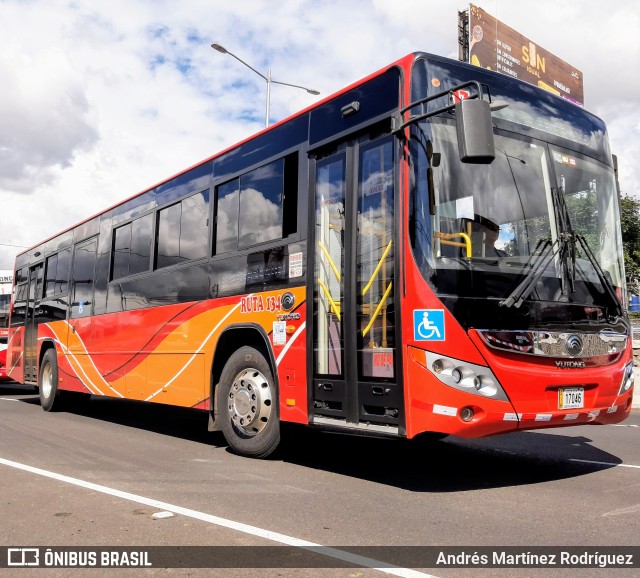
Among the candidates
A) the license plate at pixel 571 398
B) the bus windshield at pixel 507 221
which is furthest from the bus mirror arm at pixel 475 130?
the license plate at pixel 571 398

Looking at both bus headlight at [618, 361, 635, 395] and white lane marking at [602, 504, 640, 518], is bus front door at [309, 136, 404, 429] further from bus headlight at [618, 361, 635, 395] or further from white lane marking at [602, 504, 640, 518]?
bus headlight at [618, 361, 635, 395]

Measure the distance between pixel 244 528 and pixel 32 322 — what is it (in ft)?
36.9

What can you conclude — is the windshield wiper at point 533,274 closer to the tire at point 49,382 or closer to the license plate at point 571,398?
the license plate at point 571,398

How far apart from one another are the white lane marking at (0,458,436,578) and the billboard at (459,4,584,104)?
37862 millimetres

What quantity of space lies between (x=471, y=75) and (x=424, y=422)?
121 inches

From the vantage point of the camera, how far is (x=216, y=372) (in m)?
7.85

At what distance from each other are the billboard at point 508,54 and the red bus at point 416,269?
3528 cm

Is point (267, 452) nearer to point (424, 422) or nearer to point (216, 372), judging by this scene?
point (216, 372)

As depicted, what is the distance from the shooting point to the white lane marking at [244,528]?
383 cm

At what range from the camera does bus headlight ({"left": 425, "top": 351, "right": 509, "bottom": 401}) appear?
Result: 5.33 metres

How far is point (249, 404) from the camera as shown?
23.8ft

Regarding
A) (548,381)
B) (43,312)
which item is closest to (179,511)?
(548,381)

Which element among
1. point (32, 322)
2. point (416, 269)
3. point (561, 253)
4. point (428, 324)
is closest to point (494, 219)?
point (561, 253)

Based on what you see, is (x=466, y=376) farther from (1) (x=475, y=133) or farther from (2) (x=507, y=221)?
(1) (x=475, y=133)
